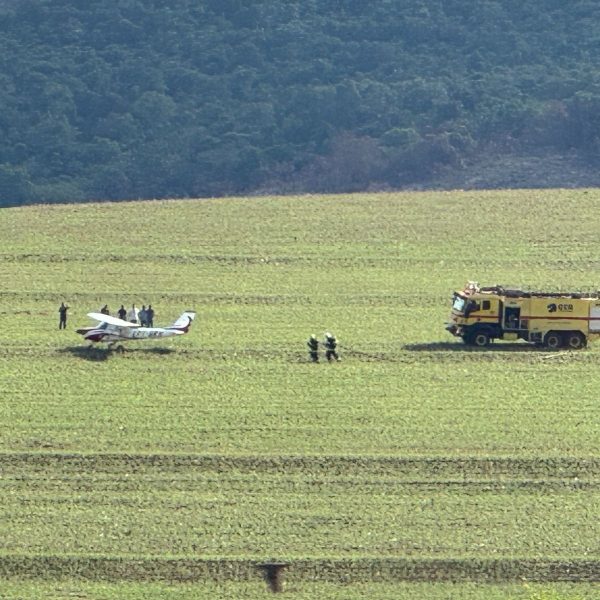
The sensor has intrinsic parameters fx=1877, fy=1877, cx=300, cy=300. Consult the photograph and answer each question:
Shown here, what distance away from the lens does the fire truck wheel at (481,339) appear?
159ft

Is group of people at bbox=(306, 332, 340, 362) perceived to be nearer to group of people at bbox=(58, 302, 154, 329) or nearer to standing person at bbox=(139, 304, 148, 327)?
group of people at bbox=(58, 302, 154, 329)

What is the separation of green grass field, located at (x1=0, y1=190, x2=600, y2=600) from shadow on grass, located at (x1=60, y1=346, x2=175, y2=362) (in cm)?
10

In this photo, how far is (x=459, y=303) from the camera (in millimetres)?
48406

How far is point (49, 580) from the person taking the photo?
1292 inches

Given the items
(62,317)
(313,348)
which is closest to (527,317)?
(313,348)

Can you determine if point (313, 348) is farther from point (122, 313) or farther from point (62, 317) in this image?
point (62, 317)

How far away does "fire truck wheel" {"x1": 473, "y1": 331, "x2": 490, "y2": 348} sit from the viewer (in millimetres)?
48438

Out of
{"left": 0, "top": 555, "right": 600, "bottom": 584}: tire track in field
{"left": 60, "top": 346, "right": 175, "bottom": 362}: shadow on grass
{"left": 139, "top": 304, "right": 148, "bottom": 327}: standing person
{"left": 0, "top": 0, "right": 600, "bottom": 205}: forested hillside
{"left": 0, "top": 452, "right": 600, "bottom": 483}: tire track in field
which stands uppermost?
{"left": 0, "top": 0, "right": 600, "bottom": 205}: forested hillside

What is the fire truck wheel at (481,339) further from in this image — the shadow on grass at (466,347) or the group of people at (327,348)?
the group of people at (327,348)

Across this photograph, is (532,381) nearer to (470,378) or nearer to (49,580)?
(470,378)

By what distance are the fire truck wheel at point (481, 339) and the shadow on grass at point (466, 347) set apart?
131 mm

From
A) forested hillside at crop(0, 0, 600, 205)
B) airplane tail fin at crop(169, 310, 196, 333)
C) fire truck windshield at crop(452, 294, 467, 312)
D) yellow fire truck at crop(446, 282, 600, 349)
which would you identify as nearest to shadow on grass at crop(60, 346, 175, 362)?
airplane tail fin at crop(169, 310, 196, 333)

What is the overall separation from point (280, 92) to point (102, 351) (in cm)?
5043

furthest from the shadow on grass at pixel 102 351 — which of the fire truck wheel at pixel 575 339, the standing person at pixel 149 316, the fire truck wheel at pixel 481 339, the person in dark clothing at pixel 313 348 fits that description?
the fire truck wheel at pixel 575 339
